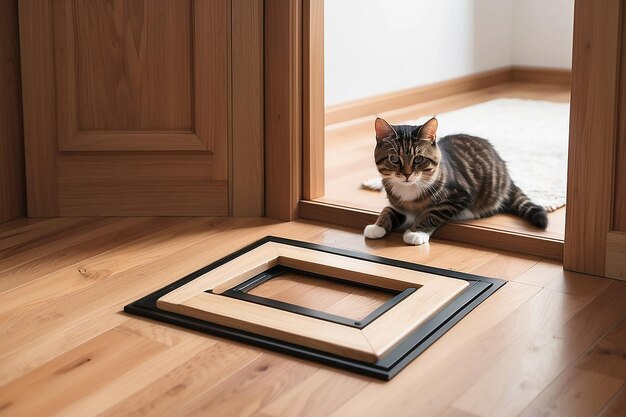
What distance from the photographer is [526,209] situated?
2609mm

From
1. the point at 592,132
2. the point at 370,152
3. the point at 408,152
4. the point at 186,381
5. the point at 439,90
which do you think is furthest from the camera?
the point at 439,90

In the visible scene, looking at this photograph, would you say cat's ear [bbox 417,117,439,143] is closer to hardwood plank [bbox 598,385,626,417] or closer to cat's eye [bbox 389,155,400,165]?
cat's eye [bbox 389,155,400,165]

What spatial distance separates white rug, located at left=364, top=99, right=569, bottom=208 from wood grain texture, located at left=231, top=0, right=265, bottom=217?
2.88 feet

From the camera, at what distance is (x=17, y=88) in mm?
2740

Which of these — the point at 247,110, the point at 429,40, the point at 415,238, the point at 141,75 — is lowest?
the point at 415,238

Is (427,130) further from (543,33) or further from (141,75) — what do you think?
(543,33)

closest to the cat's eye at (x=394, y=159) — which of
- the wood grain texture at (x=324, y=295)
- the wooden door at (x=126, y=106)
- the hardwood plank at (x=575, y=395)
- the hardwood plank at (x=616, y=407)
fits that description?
the wood grain texture at (x=324, y=295)

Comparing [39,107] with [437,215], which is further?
[39,107]

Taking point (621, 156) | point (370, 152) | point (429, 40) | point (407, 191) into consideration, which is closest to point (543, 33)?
point (429, 40)

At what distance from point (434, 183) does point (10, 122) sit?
1.26m

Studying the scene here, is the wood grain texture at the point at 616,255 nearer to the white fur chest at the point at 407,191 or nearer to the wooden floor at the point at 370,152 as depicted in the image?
the wooden floor at the point at 370,152

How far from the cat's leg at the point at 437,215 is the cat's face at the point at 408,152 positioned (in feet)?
0.30

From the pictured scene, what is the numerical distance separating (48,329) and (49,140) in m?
0.91

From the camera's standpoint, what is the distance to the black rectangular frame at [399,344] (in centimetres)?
178
